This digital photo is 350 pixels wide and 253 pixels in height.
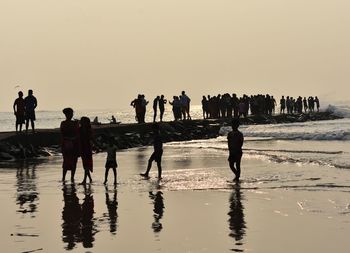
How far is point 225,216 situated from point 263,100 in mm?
54181

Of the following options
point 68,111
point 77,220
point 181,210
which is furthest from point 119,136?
point 77,220

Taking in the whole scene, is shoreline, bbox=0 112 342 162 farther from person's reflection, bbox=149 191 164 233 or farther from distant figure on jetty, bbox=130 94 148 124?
person's reflection, bbox=149 191 164 233

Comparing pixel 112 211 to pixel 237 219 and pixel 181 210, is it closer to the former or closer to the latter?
pixel 181 210

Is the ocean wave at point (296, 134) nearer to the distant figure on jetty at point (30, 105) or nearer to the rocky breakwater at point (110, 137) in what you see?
the rocky breakwater at point (110, 137)

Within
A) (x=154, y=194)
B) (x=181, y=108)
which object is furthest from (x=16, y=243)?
(x=181, y=108)

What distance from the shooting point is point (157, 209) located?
41.4 feet

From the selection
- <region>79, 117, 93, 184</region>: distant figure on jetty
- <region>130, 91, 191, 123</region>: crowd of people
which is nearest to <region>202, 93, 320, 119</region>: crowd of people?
<region>130, 91, 191, 123</region>: crowd of people

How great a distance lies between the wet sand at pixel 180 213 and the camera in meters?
9.50

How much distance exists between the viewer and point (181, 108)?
45.3 meters

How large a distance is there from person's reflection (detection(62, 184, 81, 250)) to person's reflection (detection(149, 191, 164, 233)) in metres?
1.21

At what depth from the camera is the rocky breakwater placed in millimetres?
27005

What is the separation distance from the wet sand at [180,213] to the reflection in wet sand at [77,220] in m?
0.02

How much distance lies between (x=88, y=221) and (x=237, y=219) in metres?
2.46

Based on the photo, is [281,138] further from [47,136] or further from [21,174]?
[21,174]
